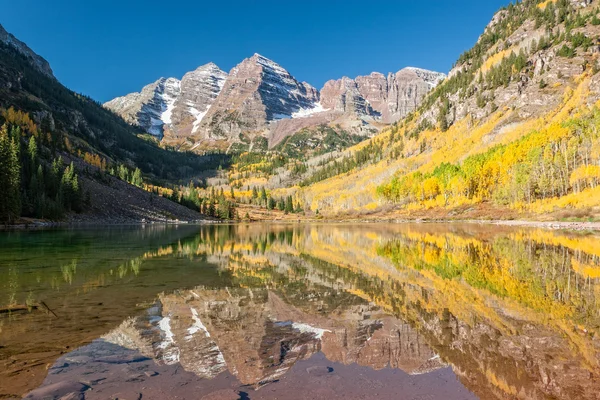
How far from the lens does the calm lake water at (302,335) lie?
23.3 feet

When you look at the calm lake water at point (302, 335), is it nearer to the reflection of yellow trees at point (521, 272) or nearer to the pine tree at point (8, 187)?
the reflection of yellow trees at point (521, 272)

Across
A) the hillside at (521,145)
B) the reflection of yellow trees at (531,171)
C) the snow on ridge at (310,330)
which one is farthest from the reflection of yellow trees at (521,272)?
the reflection of yellow trees at (531,171)

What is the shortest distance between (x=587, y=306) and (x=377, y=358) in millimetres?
8943

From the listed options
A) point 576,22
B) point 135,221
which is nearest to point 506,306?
point 135,221

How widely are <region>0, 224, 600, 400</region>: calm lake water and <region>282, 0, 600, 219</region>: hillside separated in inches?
2440

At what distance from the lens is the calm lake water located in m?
7.10

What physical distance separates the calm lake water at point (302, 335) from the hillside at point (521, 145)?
203 feet

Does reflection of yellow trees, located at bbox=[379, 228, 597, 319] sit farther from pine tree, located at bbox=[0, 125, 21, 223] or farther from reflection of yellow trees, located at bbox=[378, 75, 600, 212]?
pine tree, located at bbox=[0, 125, 21, 223]

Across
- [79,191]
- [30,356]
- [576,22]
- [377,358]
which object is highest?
[576,22]

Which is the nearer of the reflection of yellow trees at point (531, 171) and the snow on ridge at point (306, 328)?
the snow on ridge at point (306, 328)

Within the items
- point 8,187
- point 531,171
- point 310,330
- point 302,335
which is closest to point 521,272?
point 310,330

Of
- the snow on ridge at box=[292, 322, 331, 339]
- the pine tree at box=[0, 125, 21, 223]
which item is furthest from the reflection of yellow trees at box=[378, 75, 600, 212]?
the pine tree at box=[0, 125, 21, 223]

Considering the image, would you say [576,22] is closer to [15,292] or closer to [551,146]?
[551,146]

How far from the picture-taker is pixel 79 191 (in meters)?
109
